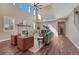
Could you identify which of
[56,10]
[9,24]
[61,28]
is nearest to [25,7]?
[9,24]

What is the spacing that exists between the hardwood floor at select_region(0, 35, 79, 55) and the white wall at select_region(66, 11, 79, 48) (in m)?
0.08

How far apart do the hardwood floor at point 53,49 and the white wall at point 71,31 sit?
8cm

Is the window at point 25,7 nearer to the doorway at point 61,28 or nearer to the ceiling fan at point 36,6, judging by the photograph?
the ceiling fan at point 36,6

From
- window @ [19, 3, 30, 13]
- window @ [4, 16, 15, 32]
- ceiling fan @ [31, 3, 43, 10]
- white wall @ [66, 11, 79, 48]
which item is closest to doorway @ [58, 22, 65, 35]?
white wall @ [66, 11, 79, 48]

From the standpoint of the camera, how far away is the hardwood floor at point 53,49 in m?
2.12

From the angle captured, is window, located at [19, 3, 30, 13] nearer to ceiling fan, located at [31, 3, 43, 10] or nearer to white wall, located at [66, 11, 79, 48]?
ceiling fan, located at [31, 3, 43, 10]

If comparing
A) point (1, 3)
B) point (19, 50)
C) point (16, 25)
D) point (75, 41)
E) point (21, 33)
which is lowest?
point (19, 50)

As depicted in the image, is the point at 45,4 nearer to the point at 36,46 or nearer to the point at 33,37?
the point at 33,37

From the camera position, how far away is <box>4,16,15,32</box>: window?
7.02ft

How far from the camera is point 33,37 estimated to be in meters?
2.21

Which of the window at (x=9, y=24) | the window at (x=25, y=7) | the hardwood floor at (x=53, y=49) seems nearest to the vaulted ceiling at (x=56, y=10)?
the window at (x=25, y=7)
